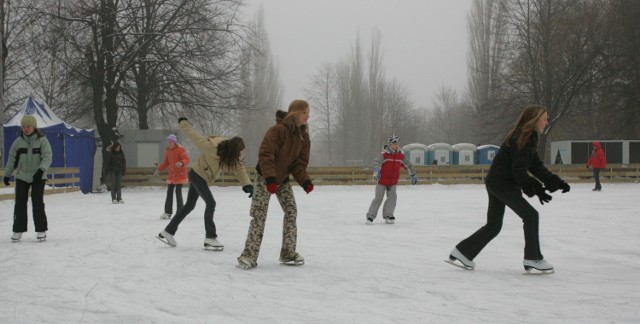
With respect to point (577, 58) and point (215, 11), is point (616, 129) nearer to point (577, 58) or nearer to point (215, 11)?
point (577, 58)

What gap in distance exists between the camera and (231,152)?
6355 mm

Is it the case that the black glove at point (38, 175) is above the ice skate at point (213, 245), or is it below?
above

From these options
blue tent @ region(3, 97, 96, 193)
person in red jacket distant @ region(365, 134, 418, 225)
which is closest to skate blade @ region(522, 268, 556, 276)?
person in red jacket distant @ region(365, 134, 418, 225)

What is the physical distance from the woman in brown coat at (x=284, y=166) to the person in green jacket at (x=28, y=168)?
3260 mm

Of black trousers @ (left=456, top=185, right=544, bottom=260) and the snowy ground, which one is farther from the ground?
black trousers @ (left=456, top=185, right=544, bottom=260)

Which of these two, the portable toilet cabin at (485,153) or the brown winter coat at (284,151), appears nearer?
the brown winter coat at (284,151)

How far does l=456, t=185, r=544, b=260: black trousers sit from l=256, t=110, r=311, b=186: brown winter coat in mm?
1615

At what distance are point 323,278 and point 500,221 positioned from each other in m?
1.66

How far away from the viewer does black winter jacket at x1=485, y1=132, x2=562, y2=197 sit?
489cm

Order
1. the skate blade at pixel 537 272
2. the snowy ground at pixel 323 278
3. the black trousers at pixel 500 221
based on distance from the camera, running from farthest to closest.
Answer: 1. the skate blade at pixel 537 272
2. the black trousers at pixel 500 221
3. the snowy ground at pixel 323 278

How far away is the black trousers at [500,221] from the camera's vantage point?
5055mm

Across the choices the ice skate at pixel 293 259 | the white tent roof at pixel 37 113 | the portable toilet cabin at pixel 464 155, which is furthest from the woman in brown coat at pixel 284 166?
the portable toilet cabin at pixel 464 155

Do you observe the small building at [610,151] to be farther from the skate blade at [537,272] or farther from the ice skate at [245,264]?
the ice skate at [245,264]

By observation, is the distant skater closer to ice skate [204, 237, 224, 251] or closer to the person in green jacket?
ice skate [204, 237, 224, 251]
